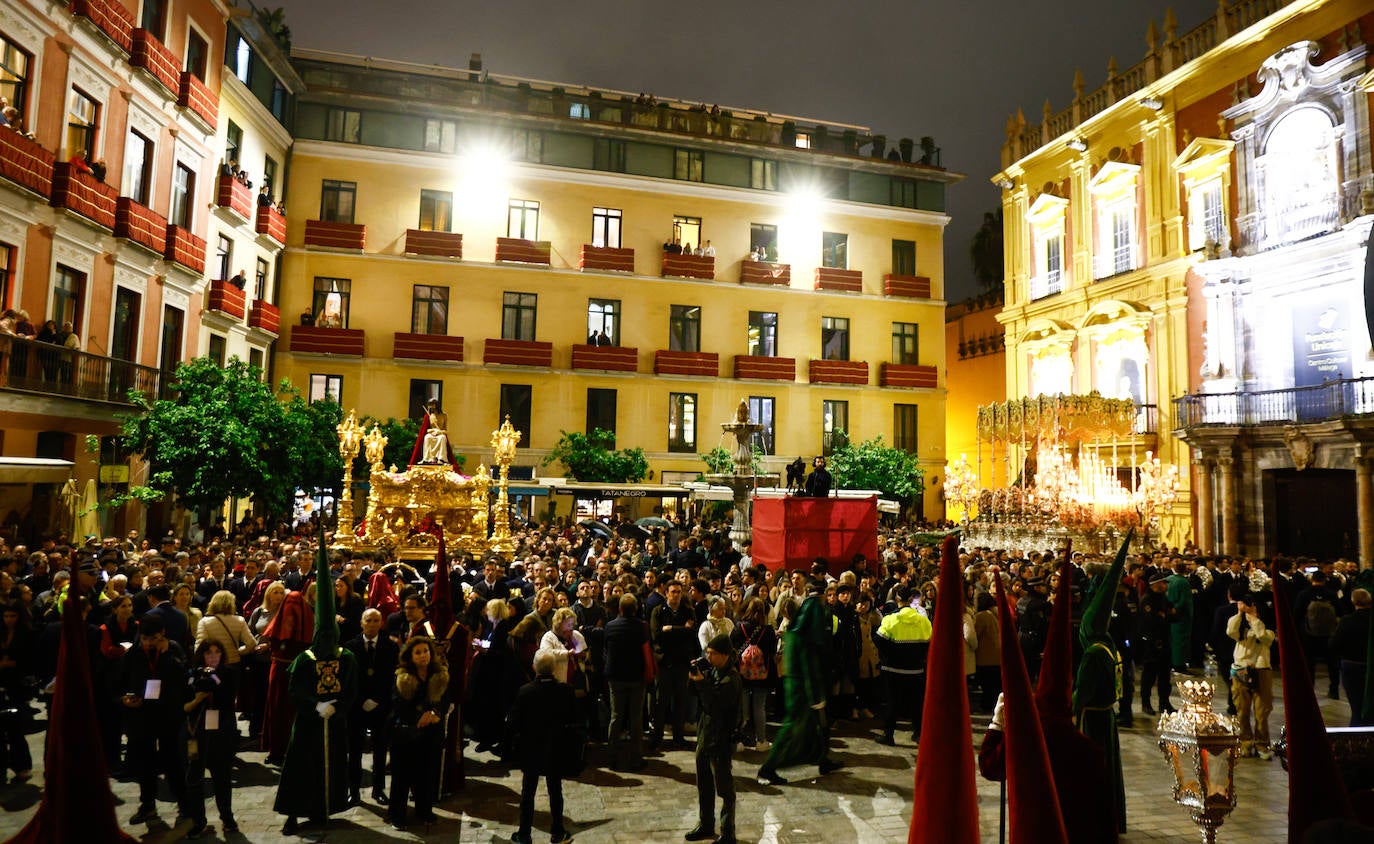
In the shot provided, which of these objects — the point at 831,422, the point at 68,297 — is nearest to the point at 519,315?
the point at 831,422

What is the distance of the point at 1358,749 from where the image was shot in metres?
3.92

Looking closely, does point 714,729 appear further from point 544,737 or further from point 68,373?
point 68,373

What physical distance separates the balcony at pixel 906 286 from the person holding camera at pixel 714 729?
1254 inches

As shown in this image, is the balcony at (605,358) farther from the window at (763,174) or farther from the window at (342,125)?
the window at (342,125)

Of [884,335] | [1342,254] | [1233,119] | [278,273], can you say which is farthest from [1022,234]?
[278,273]

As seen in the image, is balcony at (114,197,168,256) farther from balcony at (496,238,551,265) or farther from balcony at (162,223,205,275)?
balcony at (496,238,551,265)

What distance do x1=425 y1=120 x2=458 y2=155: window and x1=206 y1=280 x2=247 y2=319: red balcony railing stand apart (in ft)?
33.6

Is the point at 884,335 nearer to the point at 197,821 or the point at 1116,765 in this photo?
the point at 1116,765

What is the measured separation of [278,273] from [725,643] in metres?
29.7

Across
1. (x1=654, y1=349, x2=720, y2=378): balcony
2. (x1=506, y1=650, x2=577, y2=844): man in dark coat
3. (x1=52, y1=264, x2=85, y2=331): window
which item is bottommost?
(x1=506, y1=650, x2=577, y2=844): man in dark coat

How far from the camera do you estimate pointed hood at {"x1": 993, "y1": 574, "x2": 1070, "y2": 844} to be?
2863 millimetres

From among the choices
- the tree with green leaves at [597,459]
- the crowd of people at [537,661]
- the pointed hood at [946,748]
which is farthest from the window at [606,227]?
the pointed hood at [946,748]

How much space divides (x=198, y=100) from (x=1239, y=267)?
2939cm

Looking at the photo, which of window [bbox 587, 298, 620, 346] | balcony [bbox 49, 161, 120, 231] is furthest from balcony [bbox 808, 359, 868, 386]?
balcony [bbox 49, 161, 120, 231]
